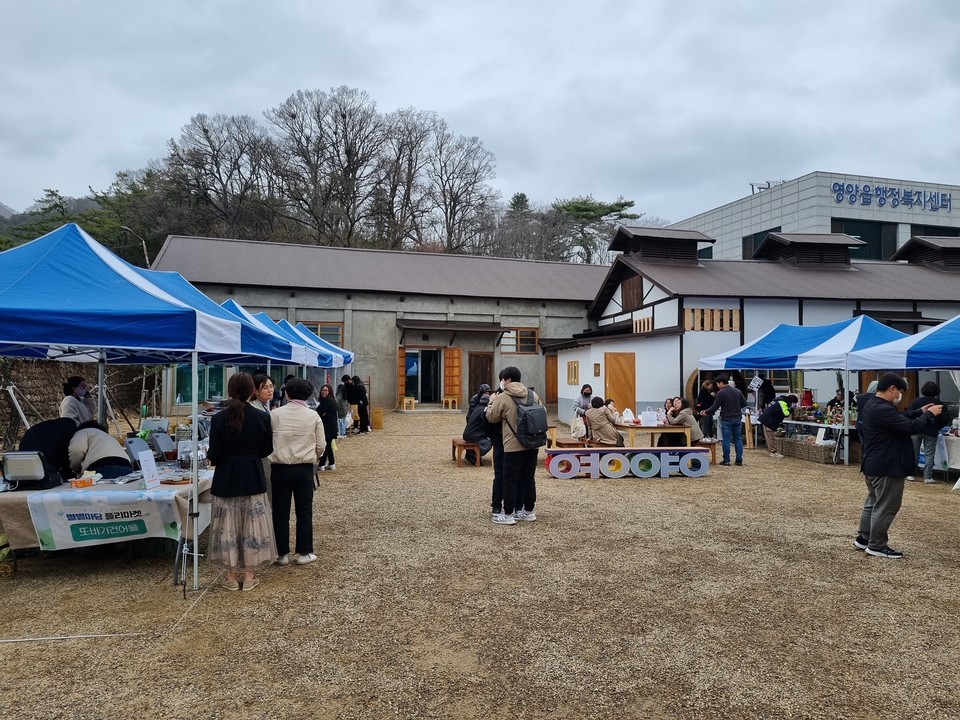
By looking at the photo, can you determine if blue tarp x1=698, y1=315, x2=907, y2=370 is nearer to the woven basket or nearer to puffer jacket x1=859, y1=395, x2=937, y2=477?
the woven basket

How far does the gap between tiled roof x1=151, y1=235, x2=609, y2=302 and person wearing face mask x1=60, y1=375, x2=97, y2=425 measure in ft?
47.4

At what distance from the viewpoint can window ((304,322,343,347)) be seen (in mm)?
21688

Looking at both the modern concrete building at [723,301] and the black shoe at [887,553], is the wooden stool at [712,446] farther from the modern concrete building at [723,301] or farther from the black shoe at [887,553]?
the black shoe at [887,553]

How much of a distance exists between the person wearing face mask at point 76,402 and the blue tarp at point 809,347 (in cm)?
1098

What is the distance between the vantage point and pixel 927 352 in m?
8.49

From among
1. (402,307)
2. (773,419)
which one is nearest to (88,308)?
(773,419)

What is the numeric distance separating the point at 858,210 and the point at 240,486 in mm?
28980

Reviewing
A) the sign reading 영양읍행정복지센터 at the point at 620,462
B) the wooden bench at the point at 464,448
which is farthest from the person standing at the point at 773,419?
the wooden bench at the point at 464,448

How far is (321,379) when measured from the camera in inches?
667

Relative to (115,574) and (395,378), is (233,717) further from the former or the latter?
(395,378)

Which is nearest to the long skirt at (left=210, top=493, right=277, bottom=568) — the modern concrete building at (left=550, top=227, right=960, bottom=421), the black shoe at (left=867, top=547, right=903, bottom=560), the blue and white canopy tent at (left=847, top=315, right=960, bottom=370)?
the black shoe at (left=867, top=547, right=903, bottom=560)

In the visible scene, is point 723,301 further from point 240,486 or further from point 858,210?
point 240,486

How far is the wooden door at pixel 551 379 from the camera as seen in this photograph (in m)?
23.5

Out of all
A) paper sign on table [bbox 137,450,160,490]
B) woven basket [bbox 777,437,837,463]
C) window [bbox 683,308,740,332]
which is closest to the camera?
paper sign on table [bbox 137,450,160,490]
